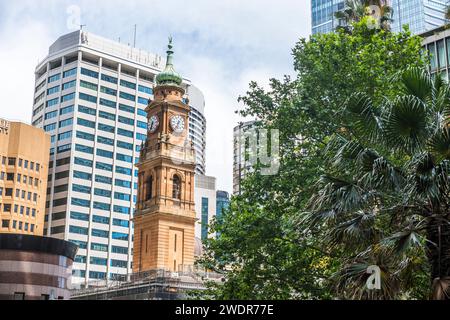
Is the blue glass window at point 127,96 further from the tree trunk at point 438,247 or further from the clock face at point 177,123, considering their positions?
the tree trunk at point 438,247

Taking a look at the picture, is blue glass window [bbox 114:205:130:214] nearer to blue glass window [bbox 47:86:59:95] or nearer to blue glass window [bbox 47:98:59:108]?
blue glass window [bbox 47:98:59:108]

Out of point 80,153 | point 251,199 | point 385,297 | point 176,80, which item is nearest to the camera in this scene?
point 385,297

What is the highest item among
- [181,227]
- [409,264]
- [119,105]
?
[119,105]

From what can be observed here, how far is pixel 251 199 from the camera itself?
25.6 m

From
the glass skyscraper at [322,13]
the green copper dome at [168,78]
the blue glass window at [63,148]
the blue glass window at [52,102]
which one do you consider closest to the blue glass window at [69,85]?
the blue glass window at [52,102]

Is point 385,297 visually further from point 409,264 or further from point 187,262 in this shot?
point 187,262

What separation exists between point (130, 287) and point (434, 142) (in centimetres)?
5732

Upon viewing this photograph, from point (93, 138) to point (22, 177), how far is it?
2203cm

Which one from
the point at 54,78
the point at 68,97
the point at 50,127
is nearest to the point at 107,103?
the point at 68,97

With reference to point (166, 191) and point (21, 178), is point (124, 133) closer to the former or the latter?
point (21, 178)

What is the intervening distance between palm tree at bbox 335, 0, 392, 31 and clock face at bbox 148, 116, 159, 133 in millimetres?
49294

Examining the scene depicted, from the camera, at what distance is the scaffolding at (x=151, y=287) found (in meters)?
64.7

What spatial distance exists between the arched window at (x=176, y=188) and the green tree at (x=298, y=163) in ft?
177
